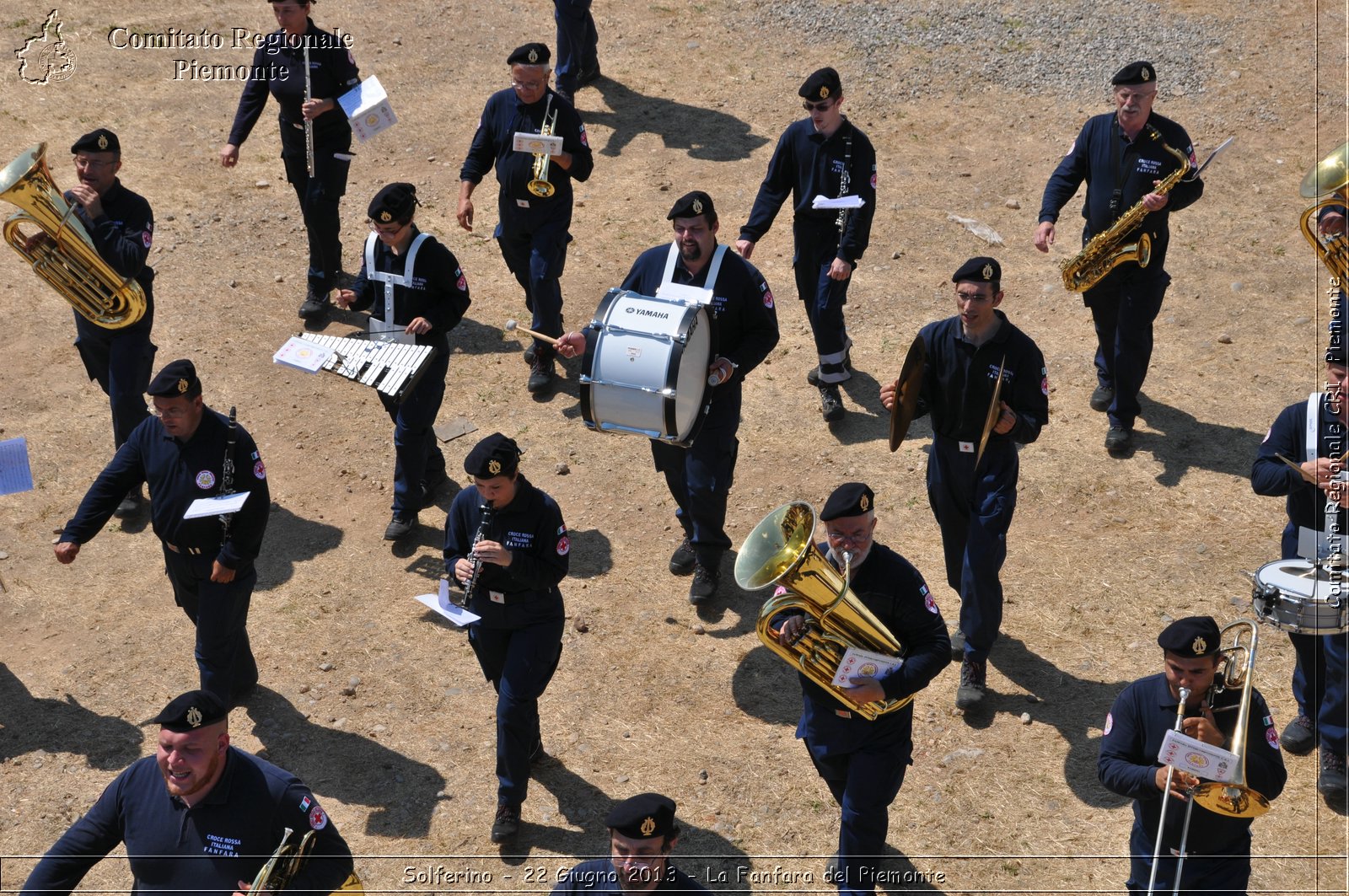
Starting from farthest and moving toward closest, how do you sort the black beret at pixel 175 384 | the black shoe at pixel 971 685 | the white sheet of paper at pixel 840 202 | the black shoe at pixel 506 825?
1. the white sheet of paper at pixel 840 202
2. the black shoe at pixel 971 685
3. the black beret at pixel 175 384
4. the black shoe at pixel 506 825

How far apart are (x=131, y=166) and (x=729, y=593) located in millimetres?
8212

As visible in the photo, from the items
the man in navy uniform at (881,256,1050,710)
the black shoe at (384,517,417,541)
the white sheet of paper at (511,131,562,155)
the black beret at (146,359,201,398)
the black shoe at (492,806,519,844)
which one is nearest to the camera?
the black shoe at (492,806,519,844)

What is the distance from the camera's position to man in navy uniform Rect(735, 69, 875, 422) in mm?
10578

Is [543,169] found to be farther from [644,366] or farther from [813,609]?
[813,609]

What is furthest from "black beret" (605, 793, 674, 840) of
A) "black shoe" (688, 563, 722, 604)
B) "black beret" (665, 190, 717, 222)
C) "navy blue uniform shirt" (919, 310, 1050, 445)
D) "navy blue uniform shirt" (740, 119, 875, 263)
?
"navy blue uniform shirt" (740, 119, 875, 263)

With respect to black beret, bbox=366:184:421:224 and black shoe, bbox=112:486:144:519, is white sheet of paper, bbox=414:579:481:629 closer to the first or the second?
black beret, bbox=366:184:421:224

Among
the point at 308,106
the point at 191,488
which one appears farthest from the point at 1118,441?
the point at 308,106

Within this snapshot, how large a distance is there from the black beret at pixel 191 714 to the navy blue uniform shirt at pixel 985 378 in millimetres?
4316

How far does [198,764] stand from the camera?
5.93 metres

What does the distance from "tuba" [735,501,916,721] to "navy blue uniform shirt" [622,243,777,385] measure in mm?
2437

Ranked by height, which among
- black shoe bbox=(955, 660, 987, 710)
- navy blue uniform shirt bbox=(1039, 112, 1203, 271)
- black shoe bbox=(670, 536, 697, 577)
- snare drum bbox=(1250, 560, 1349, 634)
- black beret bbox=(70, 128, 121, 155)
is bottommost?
black shoe bbox=(955, 660, 987, 710)

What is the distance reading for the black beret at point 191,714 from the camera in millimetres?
5906

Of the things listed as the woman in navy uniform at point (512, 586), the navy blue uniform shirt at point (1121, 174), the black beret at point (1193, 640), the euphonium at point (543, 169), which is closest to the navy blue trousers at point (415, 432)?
the euphonium at point (543, 169)

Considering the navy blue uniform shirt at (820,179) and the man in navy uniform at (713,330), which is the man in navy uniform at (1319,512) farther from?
the navy blue uniform shirt at (820,179)
